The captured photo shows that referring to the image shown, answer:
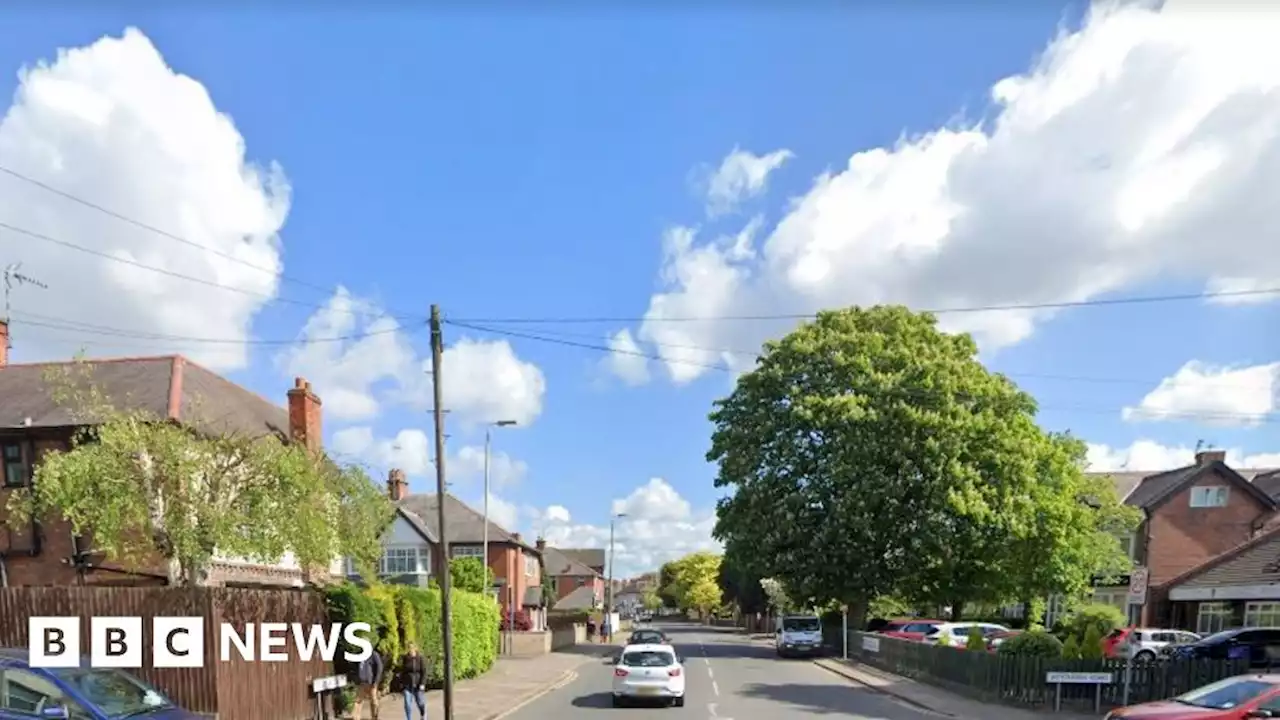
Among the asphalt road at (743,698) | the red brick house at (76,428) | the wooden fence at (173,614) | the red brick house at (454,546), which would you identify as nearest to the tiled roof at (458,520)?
the red brick house at (454,546)

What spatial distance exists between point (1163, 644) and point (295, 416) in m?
27.3

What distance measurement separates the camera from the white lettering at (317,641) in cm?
1745

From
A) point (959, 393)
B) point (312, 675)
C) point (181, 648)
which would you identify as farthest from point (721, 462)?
point (181, 648)

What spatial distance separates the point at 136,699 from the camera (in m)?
10.7

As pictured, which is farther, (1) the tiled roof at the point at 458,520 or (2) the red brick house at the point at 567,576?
(2) the red brick house at the point at 567,576

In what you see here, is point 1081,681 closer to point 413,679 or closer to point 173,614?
point 413,679

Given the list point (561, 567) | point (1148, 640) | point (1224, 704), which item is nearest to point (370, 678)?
point (1224, 704)

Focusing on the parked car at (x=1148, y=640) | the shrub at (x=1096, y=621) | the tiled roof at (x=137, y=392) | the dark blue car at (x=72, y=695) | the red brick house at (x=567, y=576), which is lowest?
the red brick house at (x=567, y=576)

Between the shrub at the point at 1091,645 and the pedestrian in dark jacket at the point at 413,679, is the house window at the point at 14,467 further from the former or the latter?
the shrub at the point at 1091,645

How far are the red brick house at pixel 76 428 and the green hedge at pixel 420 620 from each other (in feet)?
11.0

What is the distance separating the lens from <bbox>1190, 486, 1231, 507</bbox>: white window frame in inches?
1934

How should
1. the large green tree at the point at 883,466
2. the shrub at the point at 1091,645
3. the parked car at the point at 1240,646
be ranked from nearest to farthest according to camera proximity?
1. the shrub at the point at 1091,645
2. the parked car at the point at 1240,646
3. the large green tree at the point at 883,466

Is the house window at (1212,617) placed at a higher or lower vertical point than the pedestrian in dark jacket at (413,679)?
lower

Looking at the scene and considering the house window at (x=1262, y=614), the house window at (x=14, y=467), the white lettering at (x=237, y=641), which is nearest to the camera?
the white lettering at (x=237, y=641)
